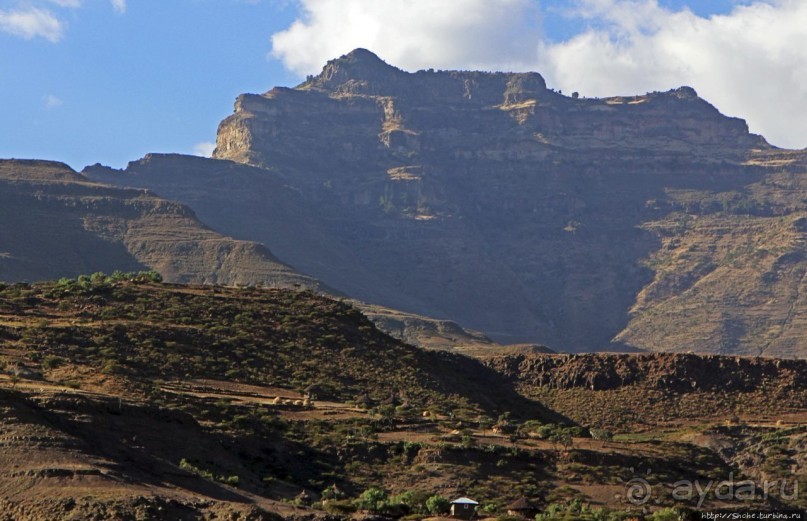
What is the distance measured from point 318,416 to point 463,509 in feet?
56.8

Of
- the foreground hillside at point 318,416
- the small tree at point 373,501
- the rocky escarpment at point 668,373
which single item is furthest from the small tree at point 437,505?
the rocky escarpment at point 668,373

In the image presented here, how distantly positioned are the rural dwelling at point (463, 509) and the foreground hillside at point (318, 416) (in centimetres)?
82

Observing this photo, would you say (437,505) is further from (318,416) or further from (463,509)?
(318,416)

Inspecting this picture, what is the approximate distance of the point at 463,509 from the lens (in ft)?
168

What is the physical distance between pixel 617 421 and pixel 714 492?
86.3 ft

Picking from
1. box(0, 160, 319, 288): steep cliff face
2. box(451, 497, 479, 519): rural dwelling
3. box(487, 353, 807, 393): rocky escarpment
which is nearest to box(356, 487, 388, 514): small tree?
box(451, 497, 479, 519): rural dwelling

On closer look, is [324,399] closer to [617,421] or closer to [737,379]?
[617,421]

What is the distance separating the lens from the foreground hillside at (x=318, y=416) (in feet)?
156

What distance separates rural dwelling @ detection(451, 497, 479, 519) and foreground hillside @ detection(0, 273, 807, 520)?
82cm

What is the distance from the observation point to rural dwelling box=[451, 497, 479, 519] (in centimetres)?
5023

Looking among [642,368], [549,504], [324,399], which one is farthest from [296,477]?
[642,368]

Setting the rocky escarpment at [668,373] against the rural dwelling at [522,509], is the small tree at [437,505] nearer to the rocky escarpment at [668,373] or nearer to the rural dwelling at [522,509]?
the rural dwelling at [522,509]

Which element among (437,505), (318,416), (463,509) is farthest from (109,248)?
(437,505)

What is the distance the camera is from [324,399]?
2886 inches
